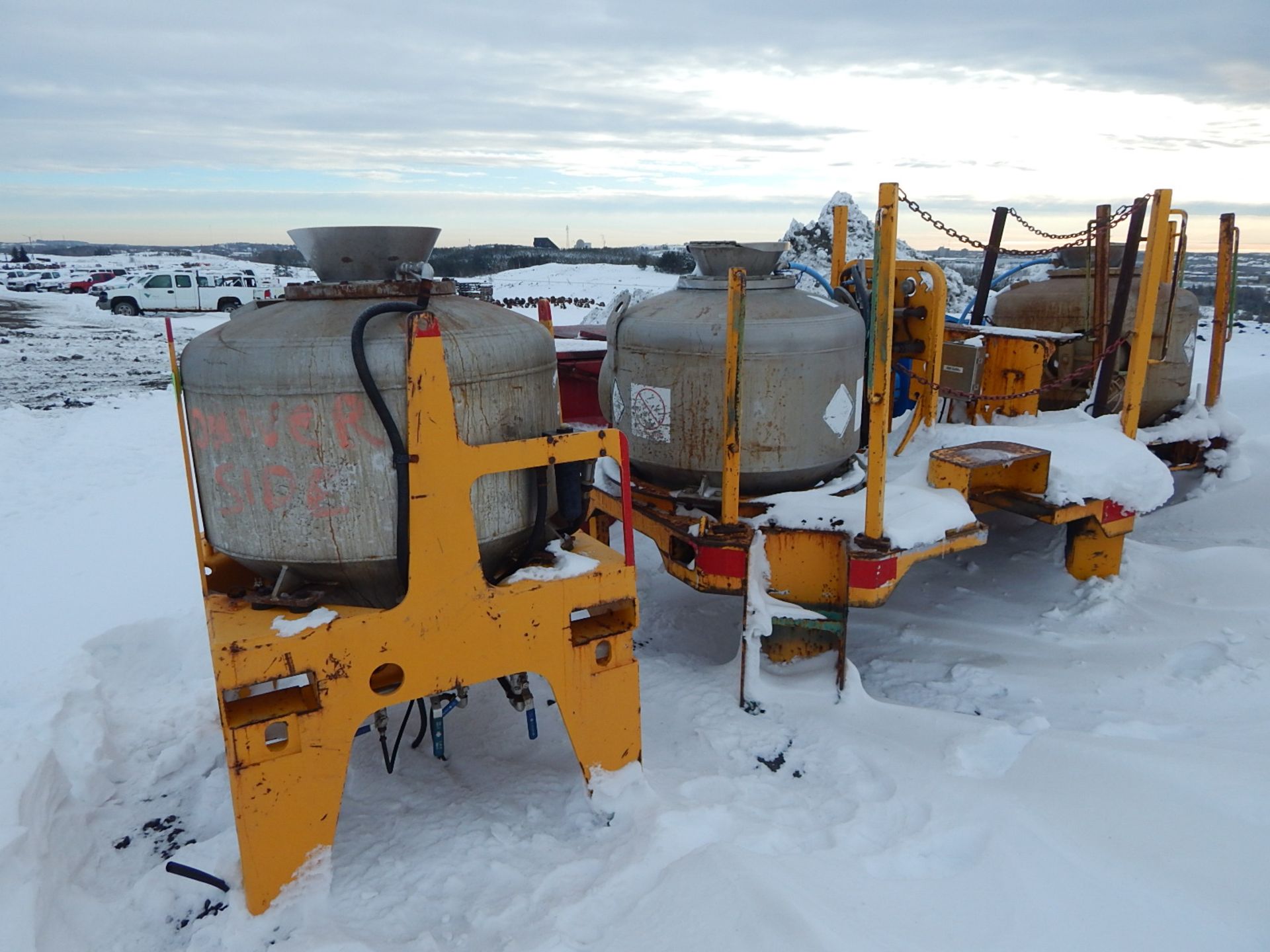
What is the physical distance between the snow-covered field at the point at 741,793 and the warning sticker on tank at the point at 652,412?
4.18 ft

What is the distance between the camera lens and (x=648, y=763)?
3734 millimetres

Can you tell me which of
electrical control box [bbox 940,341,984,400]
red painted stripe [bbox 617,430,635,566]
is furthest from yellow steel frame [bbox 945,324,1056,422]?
red painted stripe [bbox 617,430,635,566]

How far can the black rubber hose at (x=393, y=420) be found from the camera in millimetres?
2828

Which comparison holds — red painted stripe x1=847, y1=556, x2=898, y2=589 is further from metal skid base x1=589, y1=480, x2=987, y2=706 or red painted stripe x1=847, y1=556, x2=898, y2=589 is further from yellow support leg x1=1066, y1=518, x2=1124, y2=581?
yellow support leg x1=1066, y1=518, x2=1124, y2=581

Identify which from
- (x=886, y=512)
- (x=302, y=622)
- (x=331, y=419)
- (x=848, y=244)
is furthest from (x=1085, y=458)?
(x=848, y=244)

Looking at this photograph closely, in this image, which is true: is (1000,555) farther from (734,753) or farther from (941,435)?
(734,753)

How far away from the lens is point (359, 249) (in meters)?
3.26

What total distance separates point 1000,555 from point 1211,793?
3.13 metres

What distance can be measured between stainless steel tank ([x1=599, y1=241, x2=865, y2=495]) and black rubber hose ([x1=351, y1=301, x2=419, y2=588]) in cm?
195

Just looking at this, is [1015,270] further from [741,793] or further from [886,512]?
[741,793]

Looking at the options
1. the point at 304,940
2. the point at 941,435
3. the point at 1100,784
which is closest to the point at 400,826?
the point at 304,940

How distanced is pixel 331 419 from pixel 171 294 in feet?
82.6

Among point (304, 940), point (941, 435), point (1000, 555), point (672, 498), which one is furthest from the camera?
point (1000, 555)

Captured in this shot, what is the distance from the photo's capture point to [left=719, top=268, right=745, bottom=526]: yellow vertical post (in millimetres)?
4051
